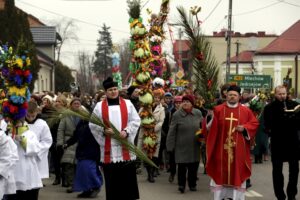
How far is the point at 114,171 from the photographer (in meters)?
9.75

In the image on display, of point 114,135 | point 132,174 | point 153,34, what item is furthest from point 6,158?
point 153,34

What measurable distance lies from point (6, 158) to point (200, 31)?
4.61 meters

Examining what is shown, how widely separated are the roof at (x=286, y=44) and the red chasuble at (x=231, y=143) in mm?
68844

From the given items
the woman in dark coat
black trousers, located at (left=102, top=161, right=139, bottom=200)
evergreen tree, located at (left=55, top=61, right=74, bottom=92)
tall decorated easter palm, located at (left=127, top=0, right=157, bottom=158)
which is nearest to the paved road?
the woman in dark coat

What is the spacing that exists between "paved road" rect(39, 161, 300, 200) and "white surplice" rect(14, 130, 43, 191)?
420 centimetres

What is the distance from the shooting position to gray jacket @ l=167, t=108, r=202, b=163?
43.4 ft

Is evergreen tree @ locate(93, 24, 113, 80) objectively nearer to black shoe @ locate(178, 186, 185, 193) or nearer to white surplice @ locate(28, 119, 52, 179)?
black shoe @ locate(178, 186, 185, 193)

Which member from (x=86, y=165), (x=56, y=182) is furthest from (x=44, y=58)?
(x=86, y=165)

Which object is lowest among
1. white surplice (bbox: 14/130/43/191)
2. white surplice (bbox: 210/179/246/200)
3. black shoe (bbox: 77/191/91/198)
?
black shoe (bbox: 77/191/91/198)

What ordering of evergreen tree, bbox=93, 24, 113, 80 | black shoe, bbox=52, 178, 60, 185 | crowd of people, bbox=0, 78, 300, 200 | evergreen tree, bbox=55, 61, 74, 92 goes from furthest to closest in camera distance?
evergreen tree, bbox=93, 24, 113, 80
evergreen tree, bbox=55, 61, 74, 92
black shoe, bbox=52, 178, 60, 185
crowd of people, bbox=0, 78, 300, 200

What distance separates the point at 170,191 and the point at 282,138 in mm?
2898

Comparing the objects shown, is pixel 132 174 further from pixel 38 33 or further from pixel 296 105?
pixel 38 33

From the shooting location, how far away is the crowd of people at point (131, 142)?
334 inches

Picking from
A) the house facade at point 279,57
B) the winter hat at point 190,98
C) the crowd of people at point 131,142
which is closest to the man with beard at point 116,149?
the crowd of people at point 131,142
